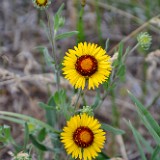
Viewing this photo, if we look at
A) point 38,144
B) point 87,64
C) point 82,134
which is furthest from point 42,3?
point 38,144

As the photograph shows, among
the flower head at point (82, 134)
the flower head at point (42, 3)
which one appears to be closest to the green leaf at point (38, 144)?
the flower head at point (82, 134)

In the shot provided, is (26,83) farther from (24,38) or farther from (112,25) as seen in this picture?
(112,25)

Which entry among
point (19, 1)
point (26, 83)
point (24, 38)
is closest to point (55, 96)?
point (26, 83)

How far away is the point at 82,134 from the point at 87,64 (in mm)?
267

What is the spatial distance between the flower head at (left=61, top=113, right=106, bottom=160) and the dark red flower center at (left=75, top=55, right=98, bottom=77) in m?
0.17

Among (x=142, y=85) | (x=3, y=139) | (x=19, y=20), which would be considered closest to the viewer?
(x=3, y=139)

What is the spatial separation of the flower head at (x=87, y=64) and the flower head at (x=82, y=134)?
145 millimetres

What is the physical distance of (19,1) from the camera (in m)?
3.53

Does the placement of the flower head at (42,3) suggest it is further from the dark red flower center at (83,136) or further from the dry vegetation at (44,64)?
the dry vegetation at (44,64)

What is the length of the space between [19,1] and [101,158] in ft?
6.23

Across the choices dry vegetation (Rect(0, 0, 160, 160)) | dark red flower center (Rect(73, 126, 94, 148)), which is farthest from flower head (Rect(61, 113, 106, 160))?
dry vegetation (Rect(0, 0, 160, 160))

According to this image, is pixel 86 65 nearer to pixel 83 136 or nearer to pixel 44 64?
pixel 83 136

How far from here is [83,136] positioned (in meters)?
1.66

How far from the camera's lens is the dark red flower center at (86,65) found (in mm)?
1699
